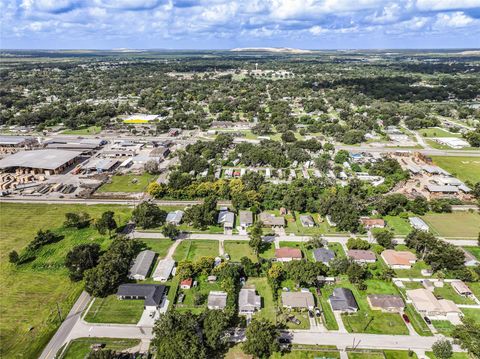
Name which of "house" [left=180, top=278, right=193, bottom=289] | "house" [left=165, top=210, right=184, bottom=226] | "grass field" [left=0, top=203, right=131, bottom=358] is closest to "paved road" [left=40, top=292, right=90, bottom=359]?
"grass field" [left=0, top=203, right=131, bottom=358]

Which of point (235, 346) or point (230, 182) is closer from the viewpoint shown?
point (235, 346)

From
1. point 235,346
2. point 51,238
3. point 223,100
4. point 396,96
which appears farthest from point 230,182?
point 396,96

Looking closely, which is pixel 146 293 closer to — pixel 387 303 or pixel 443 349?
pixel 387 303

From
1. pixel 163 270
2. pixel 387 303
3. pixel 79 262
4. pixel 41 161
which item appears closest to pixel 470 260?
pixel 387 303

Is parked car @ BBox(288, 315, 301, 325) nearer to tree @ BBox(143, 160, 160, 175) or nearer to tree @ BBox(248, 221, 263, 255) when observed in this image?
tree @ BBox(248, 221, 263, 255)

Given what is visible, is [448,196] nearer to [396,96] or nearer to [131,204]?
[131,204]

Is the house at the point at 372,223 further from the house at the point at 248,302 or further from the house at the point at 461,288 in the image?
the house at the point at 248,302
